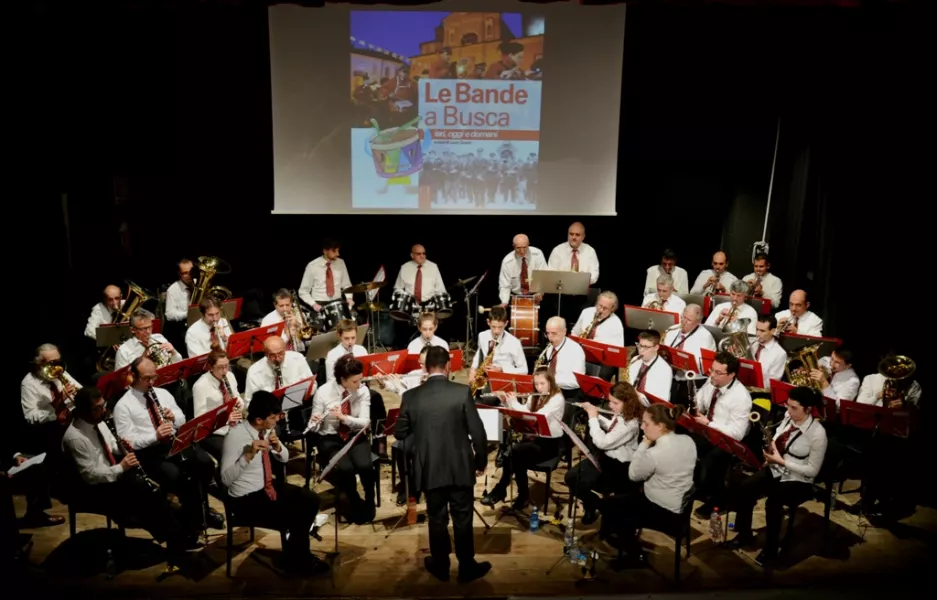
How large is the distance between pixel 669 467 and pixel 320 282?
5.68 m

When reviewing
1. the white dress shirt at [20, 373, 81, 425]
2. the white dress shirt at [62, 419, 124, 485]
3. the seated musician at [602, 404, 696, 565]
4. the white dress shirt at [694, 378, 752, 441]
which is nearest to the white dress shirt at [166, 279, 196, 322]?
the white dress shirt at [20, 373, 81, 425]

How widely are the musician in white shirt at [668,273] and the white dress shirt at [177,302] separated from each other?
17.7 feet

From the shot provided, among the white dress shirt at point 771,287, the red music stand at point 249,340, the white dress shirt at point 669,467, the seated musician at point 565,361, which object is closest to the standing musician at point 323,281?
the red music stand at point 249,340

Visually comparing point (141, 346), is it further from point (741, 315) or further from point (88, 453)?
point (741, 315)

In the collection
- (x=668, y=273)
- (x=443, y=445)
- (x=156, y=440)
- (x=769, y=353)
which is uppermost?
(x=668, y=273)

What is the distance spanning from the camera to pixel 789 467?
18.4 ft

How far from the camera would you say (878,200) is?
26.0ft

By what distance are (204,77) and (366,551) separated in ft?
22.1

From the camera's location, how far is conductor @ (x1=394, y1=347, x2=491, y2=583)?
535cm

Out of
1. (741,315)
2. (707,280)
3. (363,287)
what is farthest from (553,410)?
(707,280)

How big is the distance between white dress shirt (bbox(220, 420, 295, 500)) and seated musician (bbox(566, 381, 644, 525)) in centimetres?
226

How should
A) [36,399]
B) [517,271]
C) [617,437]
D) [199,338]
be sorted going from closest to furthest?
[617,437], [36,399], [199,338], [517,271]

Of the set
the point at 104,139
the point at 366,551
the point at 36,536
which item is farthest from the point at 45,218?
the point at 366,551

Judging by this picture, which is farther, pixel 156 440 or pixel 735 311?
pixel 735 311
